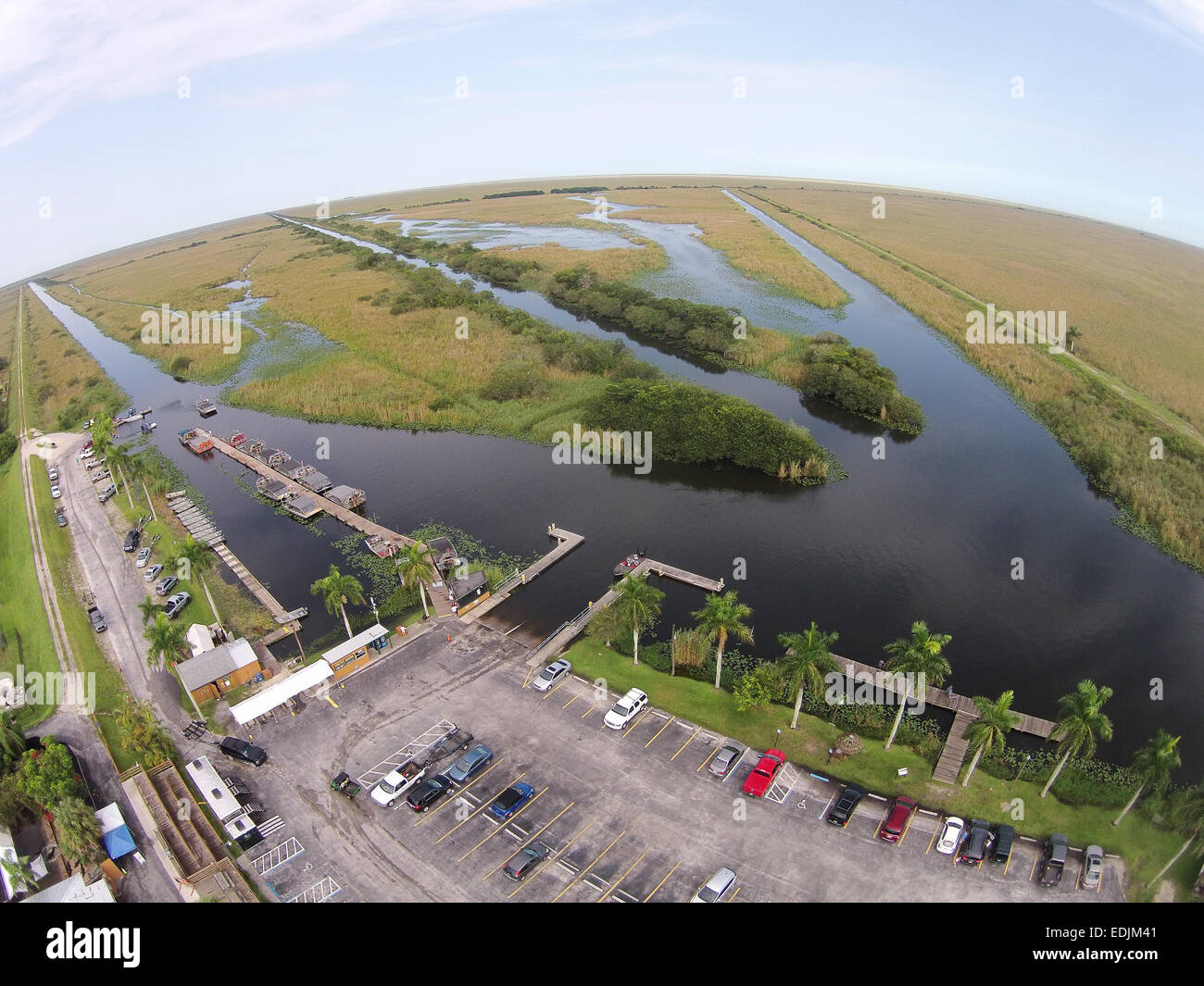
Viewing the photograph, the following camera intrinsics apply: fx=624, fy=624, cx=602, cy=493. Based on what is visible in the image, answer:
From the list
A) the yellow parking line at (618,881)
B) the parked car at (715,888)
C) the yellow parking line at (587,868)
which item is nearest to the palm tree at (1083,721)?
the parked car at (715,888)

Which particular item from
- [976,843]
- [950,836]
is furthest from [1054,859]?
[950,836]

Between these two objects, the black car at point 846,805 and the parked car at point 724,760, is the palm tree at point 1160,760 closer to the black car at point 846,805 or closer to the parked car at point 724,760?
the black car at point 846,805

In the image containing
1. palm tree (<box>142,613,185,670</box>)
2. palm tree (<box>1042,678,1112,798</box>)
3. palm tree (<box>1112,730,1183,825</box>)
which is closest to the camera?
palm tree (<box>1112,730,1183,825</box>)

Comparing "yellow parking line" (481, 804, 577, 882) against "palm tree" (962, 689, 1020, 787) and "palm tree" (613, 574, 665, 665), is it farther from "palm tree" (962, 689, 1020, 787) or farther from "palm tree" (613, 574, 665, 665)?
"palm tree" (962, 689, 1020, 787)

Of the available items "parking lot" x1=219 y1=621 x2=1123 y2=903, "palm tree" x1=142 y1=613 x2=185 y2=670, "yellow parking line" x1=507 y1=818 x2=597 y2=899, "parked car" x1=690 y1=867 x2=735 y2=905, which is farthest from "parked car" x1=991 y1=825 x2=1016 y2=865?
"palm tree" x1=142 y1=613 x2=185 y2=670

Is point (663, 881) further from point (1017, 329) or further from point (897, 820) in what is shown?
point (1017, 329)

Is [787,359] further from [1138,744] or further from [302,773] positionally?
[302,773]

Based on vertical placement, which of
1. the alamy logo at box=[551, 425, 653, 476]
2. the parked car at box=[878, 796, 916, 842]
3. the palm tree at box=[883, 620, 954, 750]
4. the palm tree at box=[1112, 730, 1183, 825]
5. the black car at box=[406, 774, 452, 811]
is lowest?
the black car at box=[406, 774, 452, 811]
